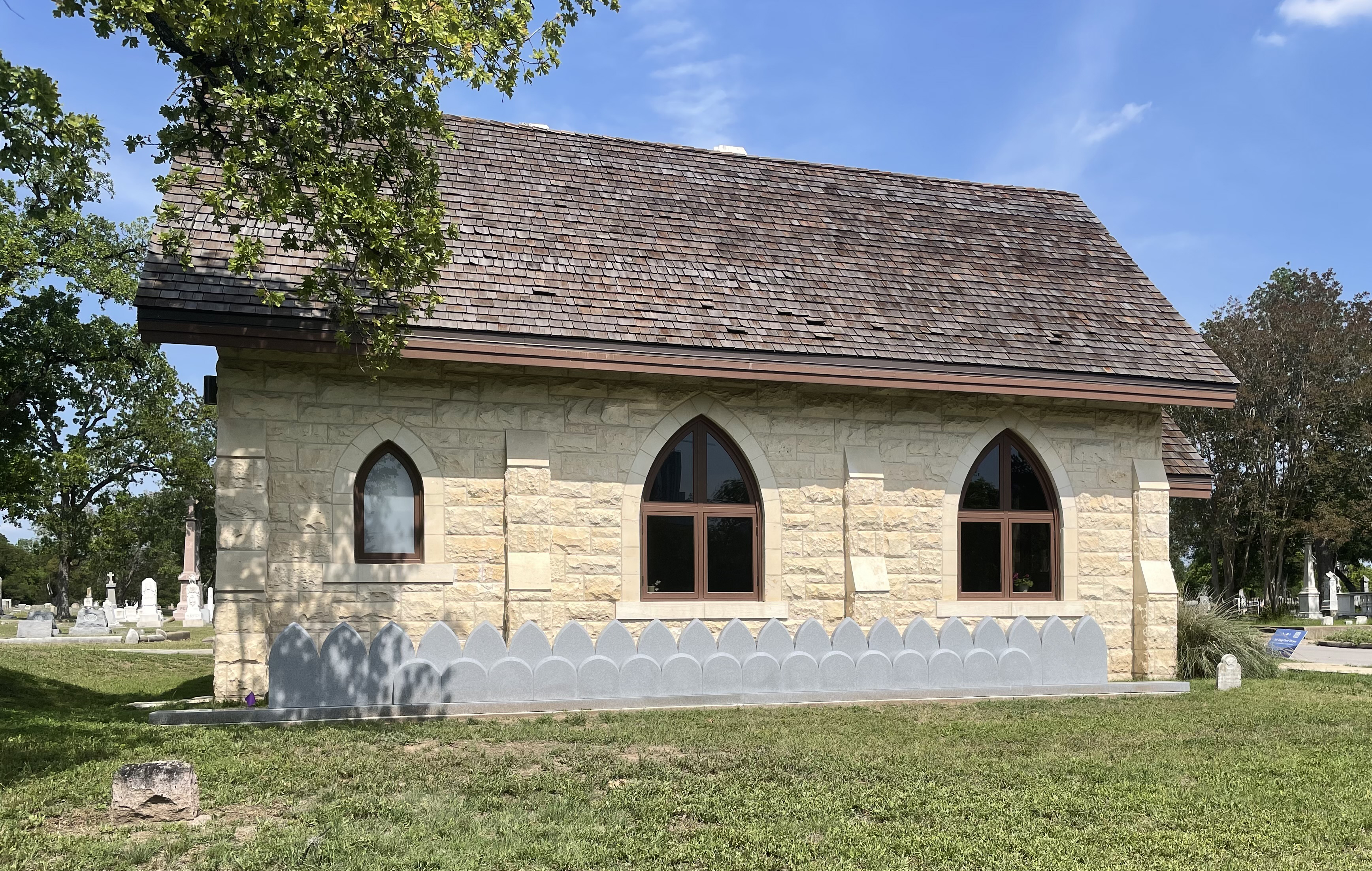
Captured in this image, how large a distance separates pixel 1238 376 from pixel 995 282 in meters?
30.0

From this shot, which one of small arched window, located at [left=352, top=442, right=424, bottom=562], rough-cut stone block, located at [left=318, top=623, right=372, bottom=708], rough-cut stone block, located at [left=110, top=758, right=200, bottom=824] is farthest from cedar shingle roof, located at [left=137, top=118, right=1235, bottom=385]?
rough-cut stone block, located at [left=110, top=758, right=200, bottom=824]

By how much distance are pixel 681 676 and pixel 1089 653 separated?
4.80 metres

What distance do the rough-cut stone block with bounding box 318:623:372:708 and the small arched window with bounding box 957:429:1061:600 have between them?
767 centimetres

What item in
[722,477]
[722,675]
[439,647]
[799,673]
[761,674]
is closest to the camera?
[439,647]

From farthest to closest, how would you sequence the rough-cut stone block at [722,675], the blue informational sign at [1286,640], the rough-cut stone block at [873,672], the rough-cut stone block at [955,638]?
the blue informational sign at [1286,640] → the rough-cut stone block at [955,638] → the rough-cut stone block at [873,672] → the rough-cut stone block at [722,675]

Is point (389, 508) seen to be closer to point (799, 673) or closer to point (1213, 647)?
point (799, 673)

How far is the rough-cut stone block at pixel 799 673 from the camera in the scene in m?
11.8

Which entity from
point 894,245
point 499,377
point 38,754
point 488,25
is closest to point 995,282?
point 894,245

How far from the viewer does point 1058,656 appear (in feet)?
41.4

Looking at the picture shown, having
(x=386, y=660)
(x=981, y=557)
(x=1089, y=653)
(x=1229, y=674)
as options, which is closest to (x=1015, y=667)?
(x=1089, y=653)

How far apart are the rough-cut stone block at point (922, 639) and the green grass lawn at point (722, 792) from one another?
128 centimetres

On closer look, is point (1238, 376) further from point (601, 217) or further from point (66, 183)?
point (66, 183)

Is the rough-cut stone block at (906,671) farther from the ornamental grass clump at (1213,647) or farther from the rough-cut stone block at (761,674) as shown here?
the ornamental grass clump at (1213,647)

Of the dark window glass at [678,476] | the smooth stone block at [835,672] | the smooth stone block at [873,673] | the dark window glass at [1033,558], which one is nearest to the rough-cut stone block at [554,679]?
the smooth stone block at [835,672]
